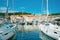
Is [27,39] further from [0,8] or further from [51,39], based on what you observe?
[0,8]

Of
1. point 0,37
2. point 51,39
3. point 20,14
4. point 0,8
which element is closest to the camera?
point 0,37

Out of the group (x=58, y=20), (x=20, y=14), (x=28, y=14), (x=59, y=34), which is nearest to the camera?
(x=59, y=34)

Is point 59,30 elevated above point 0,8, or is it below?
below

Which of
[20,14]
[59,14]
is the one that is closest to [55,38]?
[59,14]

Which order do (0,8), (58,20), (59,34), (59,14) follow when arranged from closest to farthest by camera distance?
(59,34)
(0,8)
(58,20)
(59,14)

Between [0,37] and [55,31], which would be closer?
[0,37]

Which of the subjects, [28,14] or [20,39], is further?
[28,14]

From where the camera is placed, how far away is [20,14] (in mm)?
78188

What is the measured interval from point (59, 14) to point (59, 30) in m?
48.4

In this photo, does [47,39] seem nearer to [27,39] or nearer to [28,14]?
[27,39]

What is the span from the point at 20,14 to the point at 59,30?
6182 cm

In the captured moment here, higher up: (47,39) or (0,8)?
(0,8)

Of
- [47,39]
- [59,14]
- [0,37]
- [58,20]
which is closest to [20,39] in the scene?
[47,39]

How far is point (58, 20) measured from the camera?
Result: 52375mm
